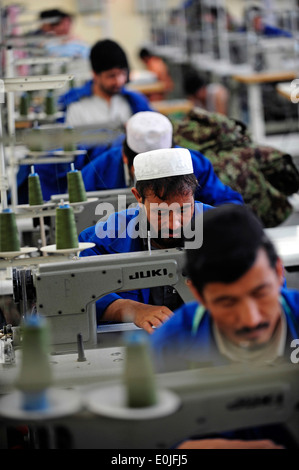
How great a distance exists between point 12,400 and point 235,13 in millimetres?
18257

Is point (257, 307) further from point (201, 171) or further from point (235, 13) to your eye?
point (235, 13)

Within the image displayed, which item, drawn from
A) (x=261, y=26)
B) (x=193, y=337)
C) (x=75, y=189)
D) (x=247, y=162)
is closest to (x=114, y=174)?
(x=247, y=162)

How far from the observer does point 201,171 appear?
3.94m

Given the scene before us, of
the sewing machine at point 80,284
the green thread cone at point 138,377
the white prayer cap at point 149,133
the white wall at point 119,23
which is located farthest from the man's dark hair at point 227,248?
the white wall at point 119,23

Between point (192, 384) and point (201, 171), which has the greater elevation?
point (201, 171)

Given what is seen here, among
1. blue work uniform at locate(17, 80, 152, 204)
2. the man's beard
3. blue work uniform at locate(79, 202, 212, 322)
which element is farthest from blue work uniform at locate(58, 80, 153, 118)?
the man's beard

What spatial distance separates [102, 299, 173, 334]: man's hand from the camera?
2750 millimetres

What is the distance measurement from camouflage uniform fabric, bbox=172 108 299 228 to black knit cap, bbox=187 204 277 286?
123 inches

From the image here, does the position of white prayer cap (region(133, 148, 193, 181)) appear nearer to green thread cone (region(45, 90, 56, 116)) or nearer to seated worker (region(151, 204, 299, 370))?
seated worker (region(151, 204, 299, 370))

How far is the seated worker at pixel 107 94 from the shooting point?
6199mm

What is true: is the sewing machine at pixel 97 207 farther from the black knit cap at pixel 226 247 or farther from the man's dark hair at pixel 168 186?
the black knit cap at pixel 226 247

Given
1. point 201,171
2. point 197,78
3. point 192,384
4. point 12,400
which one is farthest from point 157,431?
point 197,78

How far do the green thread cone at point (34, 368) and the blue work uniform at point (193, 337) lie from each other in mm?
316

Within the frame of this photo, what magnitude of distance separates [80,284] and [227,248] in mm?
931
